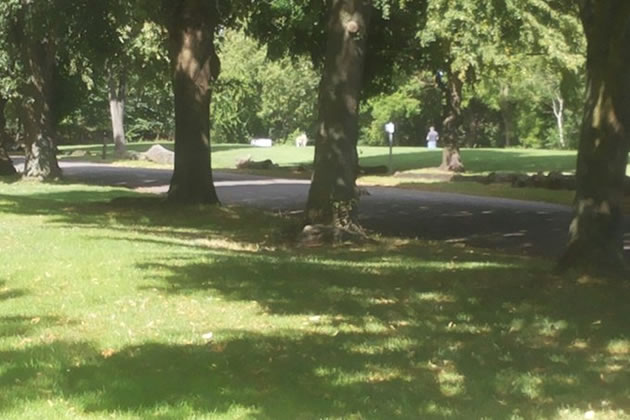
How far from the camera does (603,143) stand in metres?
9.56

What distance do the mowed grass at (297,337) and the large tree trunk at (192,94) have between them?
7.97 metres

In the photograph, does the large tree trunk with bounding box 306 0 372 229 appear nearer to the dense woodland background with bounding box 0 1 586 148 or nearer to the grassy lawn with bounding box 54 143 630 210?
the grassy lawn with bounding box 54 143 630 210

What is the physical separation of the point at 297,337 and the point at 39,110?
2577cm

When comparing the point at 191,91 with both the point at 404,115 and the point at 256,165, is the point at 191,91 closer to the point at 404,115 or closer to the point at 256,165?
the point at 256,165

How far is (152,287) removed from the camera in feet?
28.9

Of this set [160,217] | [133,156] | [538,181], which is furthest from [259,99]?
[160,217]

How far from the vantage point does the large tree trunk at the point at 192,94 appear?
20.1 meters

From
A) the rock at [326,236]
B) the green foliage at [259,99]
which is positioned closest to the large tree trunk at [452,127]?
the rock at [326,236]

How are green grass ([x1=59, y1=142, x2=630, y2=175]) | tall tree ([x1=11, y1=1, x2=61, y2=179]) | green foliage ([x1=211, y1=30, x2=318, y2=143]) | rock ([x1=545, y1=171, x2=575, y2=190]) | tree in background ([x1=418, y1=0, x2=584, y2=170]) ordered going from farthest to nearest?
green foliage ([x1=211, y1=30, x2=318, y2=143])
green grass ([x1=59, y1=142, x2=630, y2=175])
tall tree ([x1=11, y1=1, x2=61, y2=179])
rock ([x1=545, y1=171, x2=575, y2=190])
tree in background ([x1=418, y1=0, x2=584, y2=170])

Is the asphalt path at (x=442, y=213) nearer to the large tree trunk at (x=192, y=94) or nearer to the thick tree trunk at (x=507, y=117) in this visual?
the large tree trunk at (x=192, y=94)

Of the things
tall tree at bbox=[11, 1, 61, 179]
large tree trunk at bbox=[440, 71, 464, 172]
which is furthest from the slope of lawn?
tall tree at bbox=[11, 1, 61, 179]

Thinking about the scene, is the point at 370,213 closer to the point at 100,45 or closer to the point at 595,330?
the point at 100,45

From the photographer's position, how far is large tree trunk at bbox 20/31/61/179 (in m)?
30.2

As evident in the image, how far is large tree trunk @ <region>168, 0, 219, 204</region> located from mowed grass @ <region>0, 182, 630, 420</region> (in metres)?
7.97
